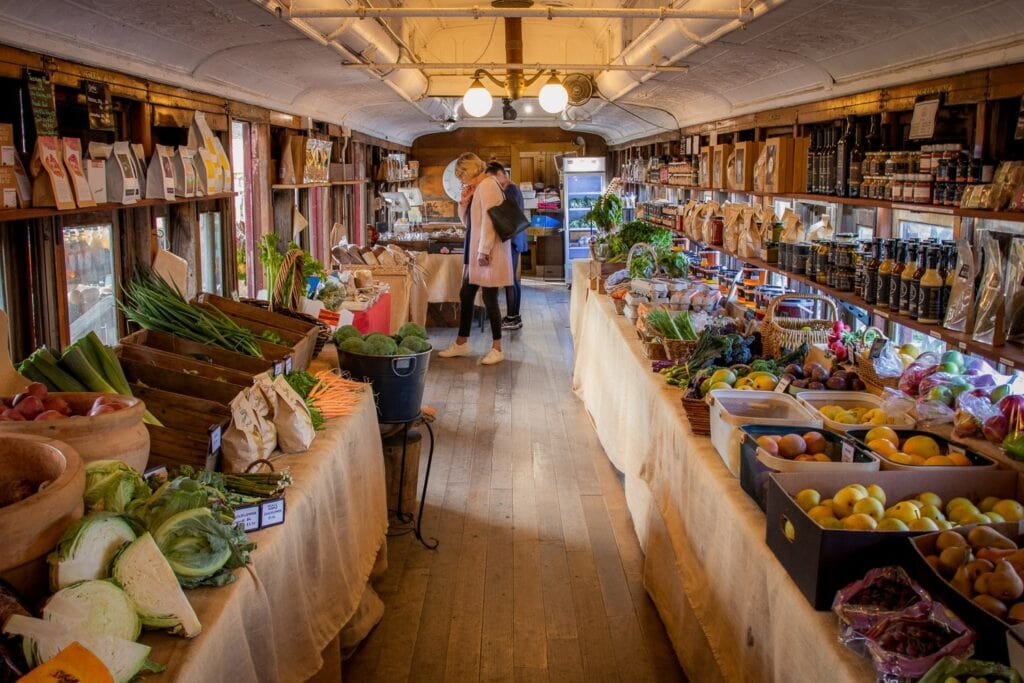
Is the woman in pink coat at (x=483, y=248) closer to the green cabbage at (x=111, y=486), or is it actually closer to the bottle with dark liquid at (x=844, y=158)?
the bottle with dark liquid at (x=844, y=158)

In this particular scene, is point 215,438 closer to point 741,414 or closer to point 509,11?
point 741,414

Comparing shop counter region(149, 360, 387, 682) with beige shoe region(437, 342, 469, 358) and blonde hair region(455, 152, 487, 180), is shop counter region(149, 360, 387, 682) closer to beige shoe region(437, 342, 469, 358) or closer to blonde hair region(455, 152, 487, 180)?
blonde hair region(455, 152, 487, 180)

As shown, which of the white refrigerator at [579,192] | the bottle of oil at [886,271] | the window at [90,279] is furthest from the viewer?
the white refrigerator at [579,192]

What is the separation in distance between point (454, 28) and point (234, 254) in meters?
6.31

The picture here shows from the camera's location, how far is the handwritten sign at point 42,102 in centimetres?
349

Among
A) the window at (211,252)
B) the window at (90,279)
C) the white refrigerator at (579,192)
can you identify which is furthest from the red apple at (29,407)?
the white refrigerator at (579,192)


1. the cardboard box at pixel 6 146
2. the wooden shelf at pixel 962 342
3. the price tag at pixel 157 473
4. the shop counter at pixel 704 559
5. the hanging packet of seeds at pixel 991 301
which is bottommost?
the shop counter at pixel 704 559

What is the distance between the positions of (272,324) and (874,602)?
307 centimetres

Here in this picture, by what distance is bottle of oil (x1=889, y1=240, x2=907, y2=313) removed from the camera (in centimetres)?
383

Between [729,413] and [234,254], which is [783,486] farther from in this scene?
[234,254]

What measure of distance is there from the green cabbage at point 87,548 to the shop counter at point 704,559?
57.9 inches

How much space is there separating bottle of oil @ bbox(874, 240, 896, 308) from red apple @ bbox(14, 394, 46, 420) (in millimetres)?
3206

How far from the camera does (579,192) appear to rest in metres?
15.4

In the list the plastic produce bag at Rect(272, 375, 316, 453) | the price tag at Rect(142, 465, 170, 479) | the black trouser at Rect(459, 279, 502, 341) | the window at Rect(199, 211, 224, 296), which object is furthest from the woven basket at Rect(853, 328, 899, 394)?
the black trouser at Rect(459, 279, 502, 341)
